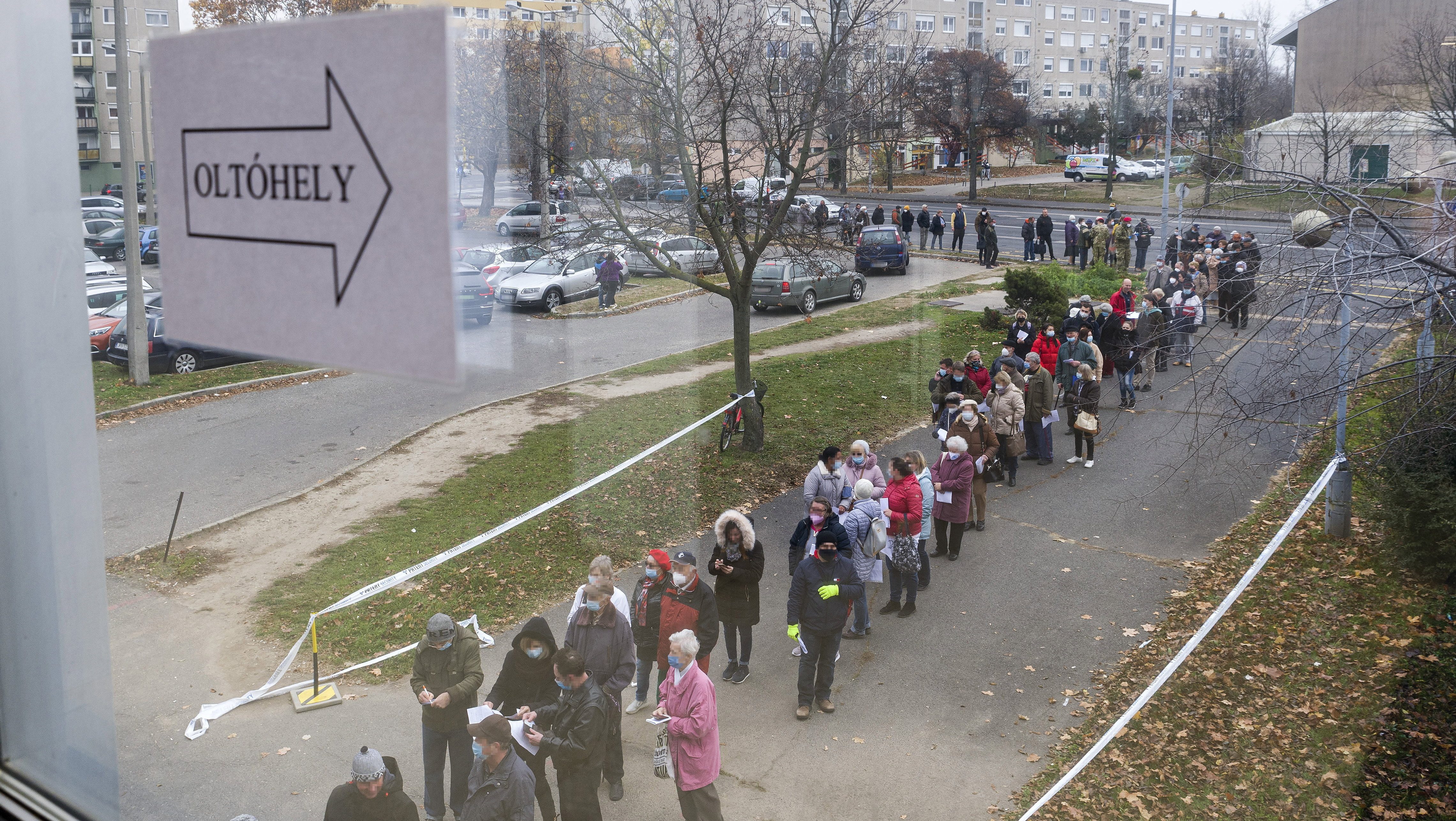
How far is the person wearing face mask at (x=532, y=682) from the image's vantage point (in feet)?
17.8

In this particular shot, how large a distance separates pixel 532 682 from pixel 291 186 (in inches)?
184

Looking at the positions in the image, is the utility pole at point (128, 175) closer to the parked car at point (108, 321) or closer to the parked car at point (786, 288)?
the parked car at point (108, 321)

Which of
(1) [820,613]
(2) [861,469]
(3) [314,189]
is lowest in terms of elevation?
(1) [820,613]

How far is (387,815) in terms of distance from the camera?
463 centimetres

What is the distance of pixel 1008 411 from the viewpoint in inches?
418

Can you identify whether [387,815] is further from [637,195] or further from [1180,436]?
[1180,436]

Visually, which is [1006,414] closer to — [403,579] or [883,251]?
[403,579]

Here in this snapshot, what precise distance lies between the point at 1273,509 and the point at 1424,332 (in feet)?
14.4

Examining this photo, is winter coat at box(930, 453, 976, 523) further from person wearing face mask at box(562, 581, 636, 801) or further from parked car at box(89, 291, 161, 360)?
parked car at box(89, 291, 161, 360)

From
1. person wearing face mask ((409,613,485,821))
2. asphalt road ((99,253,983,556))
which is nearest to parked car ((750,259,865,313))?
asphalt road ((99,253,983,556))

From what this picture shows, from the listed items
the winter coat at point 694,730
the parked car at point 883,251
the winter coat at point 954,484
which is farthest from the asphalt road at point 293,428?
the parked car at point 883,251

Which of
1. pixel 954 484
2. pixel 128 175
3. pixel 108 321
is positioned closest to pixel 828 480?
pixel 954 484

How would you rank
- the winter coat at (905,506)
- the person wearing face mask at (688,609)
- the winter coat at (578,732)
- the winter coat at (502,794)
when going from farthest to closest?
the winter coat at (905,506) < the person wearing face mask at (688,609) < the winter coat at (578,732) < the winter coat at (502,794)

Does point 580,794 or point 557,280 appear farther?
point 557,280
